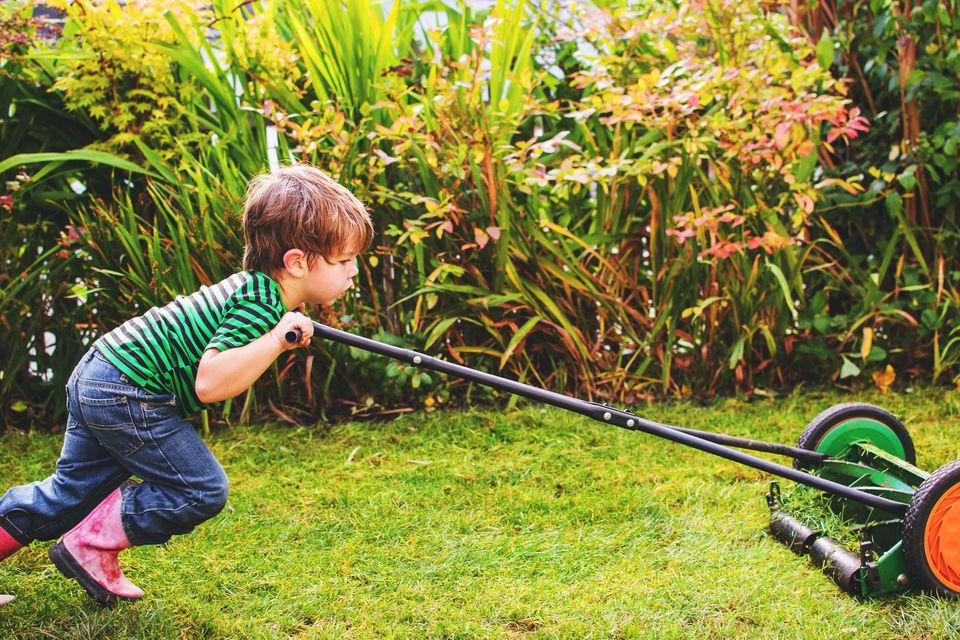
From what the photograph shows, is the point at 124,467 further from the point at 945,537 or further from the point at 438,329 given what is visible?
the point at 945,537

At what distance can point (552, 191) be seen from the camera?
4.07 m

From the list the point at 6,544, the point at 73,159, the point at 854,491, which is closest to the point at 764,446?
the point at 854,491

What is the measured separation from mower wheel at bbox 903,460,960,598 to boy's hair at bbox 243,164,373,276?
152 cm

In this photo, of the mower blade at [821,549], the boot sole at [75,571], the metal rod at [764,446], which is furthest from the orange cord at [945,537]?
the boot sole at [75,571]

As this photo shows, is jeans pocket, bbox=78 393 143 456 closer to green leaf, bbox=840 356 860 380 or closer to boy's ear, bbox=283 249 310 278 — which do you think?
boy's ear, bbox=283 249 310 278

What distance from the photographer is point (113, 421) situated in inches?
86.0

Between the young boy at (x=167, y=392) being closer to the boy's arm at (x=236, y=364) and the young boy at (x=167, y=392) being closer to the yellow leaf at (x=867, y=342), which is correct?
the boy's arm at (x=236, y=364)

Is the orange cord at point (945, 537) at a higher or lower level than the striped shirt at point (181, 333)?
lower

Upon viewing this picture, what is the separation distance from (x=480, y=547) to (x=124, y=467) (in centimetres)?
104

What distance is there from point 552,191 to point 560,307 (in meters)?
0.51

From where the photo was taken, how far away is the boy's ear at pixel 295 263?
86.2 inches

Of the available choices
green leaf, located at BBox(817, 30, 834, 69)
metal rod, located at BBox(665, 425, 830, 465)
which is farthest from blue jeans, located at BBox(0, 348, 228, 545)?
green leaf, located at BBox(817, 30, 834, 69)

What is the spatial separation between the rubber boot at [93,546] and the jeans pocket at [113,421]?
166 mm

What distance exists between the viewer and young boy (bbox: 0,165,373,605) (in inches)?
85.9
